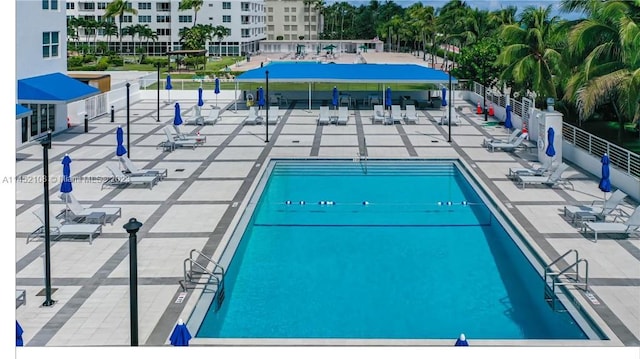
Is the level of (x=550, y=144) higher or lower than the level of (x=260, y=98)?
lower

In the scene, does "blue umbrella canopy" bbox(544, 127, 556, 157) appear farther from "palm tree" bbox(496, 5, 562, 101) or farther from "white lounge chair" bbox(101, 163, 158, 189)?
"white lounge chair" bbox(101, 163, 158, 189)

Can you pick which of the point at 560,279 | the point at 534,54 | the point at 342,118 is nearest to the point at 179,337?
the point at 560,279

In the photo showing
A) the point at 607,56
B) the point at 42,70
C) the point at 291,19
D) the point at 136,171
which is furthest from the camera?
the point at 291,19

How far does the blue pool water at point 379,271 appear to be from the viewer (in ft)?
37.3

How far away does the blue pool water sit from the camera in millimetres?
11383

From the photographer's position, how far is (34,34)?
2658cm

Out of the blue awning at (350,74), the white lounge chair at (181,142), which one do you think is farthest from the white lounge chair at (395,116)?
the white lounge chair at (181,142)

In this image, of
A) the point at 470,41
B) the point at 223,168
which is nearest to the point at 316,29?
the point at 470,41

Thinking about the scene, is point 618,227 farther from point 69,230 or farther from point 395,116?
point 395,116

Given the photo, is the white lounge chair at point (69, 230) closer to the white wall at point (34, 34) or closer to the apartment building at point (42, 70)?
the apartment building at point (42, 70)

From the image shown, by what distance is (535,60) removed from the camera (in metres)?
29.6

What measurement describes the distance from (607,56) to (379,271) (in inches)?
491

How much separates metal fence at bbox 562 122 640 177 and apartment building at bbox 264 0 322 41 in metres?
108
